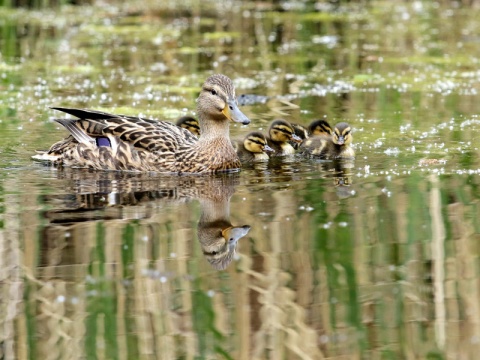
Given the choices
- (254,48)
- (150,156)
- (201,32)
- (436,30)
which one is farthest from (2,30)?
(150,156)

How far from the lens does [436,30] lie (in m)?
15.3

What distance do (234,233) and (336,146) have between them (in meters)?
2.49

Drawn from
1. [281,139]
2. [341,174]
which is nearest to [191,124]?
[281,139]

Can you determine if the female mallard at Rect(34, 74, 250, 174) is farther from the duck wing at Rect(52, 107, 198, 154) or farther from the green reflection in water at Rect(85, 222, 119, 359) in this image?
the green reflection in water at Rect(85, 222, 119, 359)

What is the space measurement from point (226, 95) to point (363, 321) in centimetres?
348

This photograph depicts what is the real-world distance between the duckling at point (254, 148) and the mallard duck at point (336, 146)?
35 centimetres

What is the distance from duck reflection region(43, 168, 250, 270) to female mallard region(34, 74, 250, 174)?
0.35ft

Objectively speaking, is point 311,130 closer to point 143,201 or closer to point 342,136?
point 342,136

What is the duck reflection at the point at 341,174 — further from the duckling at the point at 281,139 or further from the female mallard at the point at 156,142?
the female mallard at the point at 156,142

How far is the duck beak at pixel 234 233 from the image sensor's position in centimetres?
556

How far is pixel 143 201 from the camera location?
6578mm

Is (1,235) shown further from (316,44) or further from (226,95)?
(316,44)

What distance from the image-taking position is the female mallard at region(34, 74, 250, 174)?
760cm

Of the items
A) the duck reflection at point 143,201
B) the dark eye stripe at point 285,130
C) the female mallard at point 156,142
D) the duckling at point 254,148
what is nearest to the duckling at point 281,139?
the dark eye stripe at point 285,130
